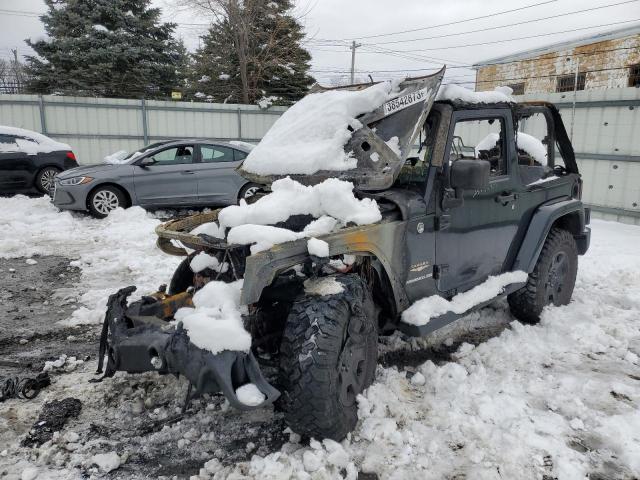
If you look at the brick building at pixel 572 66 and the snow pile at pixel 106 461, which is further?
the brick building at pixel 572 66

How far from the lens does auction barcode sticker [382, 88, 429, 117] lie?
3.59 m

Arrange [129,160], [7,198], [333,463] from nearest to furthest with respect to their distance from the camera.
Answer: [333,463], [129,160], [7,198]

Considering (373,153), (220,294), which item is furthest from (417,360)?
(220,294)

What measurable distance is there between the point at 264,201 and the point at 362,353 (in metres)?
1.17

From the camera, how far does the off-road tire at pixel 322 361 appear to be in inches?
105

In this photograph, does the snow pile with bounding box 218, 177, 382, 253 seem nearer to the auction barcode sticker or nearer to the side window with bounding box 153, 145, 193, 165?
the auction barcode sticker

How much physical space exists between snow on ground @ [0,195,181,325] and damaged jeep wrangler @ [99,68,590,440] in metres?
2.26

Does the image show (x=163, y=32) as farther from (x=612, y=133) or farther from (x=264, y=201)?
(x=264, y=201)

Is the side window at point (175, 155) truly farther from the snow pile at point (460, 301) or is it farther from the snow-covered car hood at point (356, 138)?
the snow pile at point (460, 301)

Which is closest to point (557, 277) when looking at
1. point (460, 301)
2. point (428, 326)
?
point (460, 301)

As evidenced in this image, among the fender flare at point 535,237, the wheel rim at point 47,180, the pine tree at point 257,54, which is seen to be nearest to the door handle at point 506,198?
the fender flare at point 535,237

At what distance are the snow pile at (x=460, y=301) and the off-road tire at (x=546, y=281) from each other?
0.28 meters

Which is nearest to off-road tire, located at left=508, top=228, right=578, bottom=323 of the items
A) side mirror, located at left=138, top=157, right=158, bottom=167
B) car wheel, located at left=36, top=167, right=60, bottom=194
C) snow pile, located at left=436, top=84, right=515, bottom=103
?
snow pile, located at left=436, top=84, right=515, bottom=103

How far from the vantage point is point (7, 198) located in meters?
10.7
